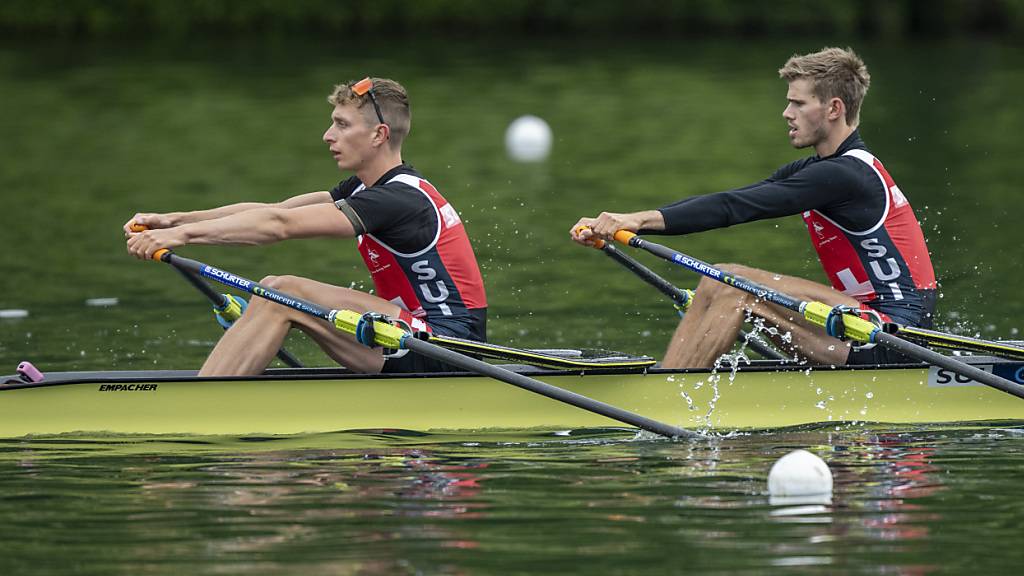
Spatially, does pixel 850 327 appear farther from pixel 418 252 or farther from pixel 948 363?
pixel 418 252

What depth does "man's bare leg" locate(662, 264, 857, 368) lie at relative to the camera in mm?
9664

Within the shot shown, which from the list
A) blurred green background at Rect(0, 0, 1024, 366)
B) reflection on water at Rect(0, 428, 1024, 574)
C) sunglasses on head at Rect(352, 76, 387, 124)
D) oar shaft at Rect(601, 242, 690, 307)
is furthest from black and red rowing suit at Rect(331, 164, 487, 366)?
blurred green background at Rect(0, 0, 1024, 366)

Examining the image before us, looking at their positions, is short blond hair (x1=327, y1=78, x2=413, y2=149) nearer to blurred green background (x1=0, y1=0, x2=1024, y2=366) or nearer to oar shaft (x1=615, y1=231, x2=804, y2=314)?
oar shaft (x1=615, y1=231, x2=804, y2=314)

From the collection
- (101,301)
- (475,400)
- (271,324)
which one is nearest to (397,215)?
(271,324)

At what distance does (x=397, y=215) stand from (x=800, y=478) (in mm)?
2596

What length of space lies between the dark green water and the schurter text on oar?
0.27 metres

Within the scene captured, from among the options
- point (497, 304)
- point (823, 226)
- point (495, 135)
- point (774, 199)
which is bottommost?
point (497, 304)

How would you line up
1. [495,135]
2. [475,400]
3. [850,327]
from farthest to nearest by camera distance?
[495,135], [475,400], [850,327]

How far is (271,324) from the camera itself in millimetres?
9328

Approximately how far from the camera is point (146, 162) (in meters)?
24.5

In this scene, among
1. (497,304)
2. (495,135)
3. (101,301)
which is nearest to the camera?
(497,304)

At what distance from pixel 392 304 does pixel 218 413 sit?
1075mm

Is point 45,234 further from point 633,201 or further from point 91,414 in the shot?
point 91,414

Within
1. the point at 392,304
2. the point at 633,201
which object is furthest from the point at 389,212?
the point at 633,201
